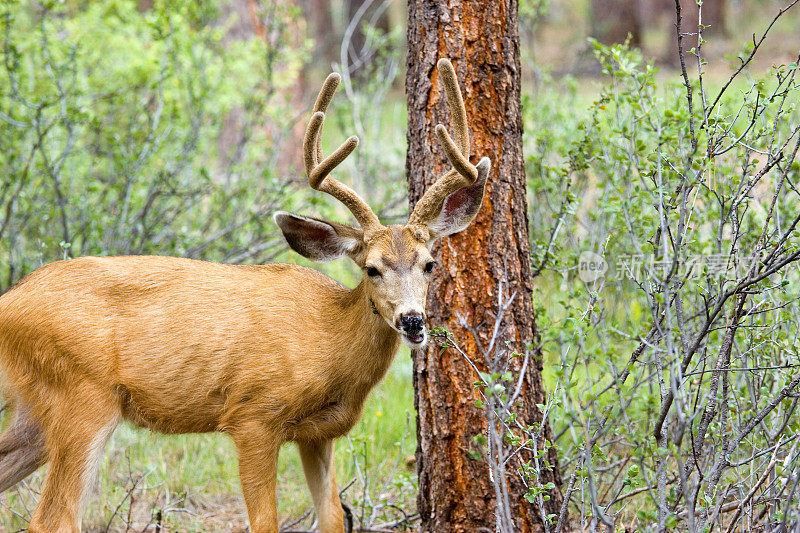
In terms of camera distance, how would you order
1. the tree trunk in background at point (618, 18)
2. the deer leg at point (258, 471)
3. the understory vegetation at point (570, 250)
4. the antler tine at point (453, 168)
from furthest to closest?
the tree trunk in background at point (618, 18) < the deer leg at point (258, 471) < the antler tine at point (453, 168) < the understory vegetation at point (570, 250)

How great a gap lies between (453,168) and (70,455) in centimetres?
256

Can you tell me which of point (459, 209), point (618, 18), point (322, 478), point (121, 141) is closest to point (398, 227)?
point (459, 209)

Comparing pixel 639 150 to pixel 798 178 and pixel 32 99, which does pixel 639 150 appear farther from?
pixel 32 99

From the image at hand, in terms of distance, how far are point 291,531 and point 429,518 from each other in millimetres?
975

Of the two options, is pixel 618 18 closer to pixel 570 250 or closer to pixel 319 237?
pixel 570 250

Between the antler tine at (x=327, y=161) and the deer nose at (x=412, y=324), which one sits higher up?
the antler tine at (x=327, y=161)

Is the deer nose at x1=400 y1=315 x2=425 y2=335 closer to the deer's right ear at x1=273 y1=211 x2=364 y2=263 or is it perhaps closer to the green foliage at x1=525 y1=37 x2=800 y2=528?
the green foliage at x1=525 y1=37 x2=800 y2=528

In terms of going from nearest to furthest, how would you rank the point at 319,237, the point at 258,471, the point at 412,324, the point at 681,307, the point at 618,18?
the point at 681,307, the point at 412,324, the point at 258,471, the point at 319,237, the point at 618,18

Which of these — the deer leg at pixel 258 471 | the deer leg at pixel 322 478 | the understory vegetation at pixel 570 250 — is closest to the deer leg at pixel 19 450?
the understory vegetation at pixel 570 250

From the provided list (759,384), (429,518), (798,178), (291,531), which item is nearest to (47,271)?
(291,531)

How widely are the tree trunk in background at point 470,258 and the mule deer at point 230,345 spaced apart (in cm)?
27

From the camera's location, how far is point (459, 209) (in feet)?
15.5

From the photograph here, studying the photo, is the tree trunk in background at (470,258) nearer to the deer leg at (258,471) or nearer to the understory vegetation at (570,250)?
the understory vegetation at (570,250)

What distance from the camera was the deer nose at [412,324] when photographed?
14.0 ft
